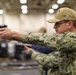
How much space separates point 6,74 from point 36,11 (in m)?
6.14

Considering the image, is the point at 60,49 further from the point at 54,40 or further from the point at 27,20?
the point at 27,20

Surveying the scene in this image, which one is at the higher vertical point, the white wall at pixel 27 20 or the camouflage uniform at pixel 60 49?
the white wall at pixel 27 20

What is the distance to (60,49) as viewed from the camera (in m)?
1.71

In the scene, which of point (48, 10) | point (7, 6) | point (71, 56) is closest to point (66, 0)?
point (48, 10)

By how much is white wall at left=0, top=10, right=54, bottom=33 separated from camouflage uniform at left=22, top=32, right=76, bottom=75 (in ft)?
33.7

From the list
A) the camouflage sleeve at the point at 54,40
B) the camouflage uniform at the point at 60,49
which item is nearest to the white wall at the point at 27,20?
the camouflage uniform at the point at 60,49

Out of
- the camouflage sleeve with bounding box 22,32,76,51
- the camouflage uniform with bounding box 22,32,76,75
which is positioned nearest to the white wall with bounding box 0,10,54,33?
the camouflage uniform with bounding box 22,32,76,75

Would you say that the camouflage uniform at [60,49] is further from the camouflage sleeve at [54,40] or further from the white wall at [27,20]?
the white wall at [27,20]

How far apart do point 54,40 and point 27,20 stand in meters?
10.9

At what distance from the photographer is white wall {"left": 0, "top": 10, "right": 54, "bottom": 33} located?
12320mm

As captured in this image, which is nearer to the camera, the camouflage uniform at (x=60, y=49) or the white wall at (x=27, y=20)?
the camouflage uniform at (x=60, y=49)

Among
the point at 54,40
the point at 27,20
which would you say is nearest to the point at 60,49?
the point at 54,40

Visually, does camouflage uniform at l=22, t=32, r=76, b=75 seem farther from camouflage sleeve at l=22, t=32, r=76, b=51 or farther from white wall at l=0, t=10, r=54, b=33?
white wall at l=0, t=10, r=54, b=33

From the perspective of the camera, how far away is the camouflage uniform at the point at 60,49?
1687 millimetres
